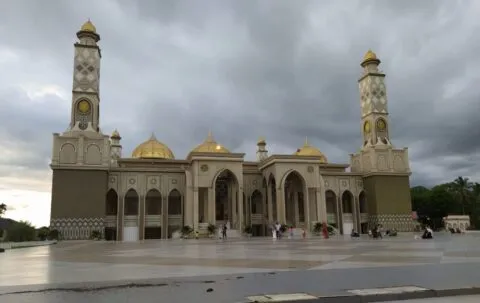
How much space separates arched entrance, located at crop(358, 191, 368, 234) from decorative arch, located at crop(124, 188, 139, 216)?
2356cm

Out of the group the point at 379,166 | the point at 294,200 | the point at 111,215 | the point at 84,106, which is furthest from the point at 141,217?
the point at 379,166

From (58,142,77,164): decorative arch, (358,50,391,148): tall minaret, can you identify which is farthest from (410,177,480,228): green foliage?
(58,142,77,164): decorative arch

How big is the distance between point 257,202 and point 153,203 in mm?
10486

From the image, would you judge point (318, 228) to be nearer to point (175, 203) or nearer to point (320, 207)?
point (320, 207)

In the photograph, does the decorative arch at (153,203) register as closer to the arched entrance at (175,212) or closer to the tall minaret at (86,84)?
the arched entrance at (175,212)

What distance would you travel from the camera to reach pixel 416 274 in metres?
7.51

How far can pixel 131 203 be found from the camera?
40.5 m

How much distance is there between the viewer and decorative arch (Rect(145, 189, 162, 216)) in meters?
40.9

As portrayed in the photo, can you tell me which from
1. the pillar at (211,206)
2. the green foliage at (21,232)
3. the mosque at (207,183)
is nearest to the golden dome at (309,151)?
the mosque at (207,183)

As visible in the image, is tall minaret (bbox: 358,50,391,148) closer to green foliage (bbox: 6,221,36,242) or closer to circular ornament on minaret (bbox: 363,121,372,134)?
circular ornament on minaret (bbox: 363,121,372,134)

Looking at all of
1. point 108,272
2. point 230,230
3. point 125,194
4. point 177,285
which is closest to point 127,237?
point 125,194

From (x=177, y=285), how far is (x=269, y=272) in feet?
7.10

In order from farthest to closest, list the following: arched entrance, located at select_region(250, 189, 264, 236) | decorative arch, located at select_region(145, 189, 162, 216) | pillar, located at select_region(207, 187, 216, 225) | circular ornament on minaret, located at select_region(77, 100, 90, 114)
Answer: arched entrance, located at select_region(250, 189, 264, 236) → decorative arch, located at select_region(145, 189, 162, 216) → circular ornament on minaret, located at select_region(77, 100, 90, 114) → pillar, located at select_region(207, 187, 216, 225)

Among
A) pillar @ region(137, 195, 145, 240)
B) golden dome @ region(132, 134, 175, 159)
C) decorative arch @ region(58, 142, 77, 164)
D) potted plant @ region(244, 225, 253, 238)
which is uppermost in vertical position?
golden dome @ region(132, 134, 175, 159)
